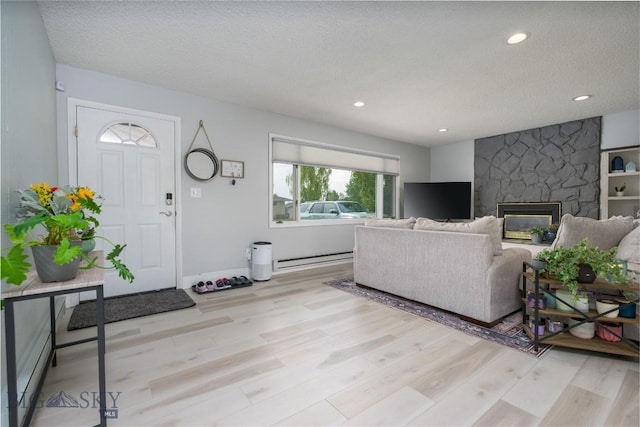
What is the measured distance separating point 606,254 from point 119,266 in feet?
9.32

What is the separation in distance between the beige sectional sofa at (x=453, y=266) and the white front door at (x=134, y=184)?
2486 mm

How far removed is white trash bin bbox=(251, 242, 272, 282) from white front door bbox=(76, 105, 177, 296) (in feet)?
3.09

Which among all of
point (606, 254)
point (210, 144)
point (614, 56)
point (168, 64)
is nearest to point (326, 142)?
point (210, 144)

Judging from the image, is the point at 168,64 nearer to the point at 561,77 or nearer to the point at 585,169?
the point at 561,77

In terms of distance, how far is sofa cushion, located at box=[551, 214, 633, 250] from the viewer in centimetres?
242

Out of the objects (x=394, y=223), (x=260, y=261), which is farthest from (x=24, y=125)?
(x=394, y=223)

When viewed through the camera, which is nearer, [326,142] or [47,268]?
[47,268]

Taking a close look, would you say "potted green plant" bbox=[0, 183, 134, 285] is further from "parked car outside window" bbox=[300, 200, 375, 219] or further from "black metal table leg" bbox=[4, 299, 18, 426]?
"parked car outside window" bbox=[300, 200, 375, 219]

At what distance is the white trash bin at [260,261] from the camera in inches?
151

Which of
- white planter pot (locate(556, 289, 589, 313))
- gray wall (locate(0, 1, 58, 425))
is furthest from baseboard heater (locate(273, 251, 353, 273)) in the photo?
white planter pot (locate(556, 289, 589, 313))

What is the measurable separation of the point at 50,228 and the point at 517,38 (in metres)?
3.28

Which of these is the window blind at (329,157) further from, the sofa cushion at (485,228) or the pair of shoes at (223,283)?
the sofa cushion at (485,228)

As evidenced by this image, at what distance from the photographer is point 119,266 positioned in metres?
1.37

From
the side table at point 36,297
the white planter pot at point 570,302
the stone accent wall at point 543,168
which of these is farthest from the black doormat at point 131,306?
the stone accent wall at point 543,168
